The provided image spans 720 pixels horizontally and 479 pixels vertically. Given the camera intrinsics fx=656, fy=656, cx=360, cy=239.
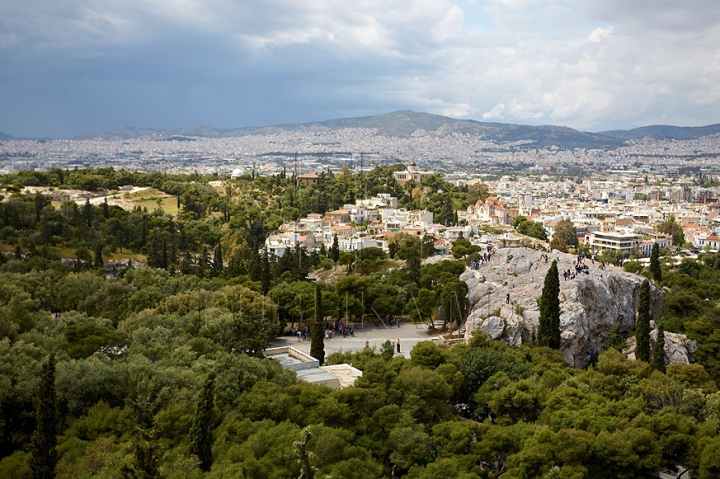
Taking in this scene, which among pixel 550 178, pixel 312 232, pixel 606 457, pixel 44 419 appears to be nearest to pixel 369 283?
pixel 606 457

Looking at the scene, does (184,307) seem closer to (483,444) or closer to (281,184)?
(483,444)

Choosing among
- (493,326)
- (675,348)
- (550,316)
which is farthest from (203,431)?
(675,348)

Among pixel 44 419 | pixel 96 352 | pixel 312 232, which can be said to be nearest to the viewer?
pixel 44 419

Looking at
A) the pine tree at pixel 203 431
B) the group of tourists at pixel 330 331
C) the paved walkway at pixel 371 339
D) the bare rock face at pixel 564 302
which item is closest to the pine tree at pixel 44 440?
the pine tree at pixel 203 431

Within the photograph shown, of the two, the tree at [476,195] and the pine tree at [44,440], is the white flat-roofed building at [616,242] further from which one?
the pine tree at [44,440]

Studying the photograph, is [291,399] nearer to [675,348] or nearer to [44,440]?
[44,440]
